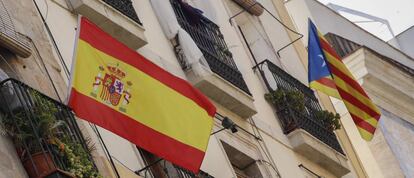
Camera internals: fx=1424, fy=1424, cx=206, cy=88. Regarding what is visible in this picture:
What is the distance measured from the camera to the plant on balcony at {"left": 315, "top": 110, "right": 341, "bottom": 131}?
2180 centimetres

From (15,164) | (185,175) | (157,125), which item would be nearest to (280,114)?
(185,175)

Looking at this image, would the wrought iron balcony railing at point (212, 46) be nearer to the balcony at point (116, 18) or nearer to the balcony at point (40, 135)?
the balcony at point (116, 18)

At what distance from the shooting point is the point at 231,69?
18.9 meters

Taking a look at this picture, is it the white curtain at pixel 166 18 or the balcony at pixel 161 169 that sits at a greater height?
the white curtain at pixel 166 18

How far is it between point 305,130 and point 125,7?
5009mm

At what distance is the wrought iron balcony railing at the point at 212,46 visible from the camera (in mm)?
18547

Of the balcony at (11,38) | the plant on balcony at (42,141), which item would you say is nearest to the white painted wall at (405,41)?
the balcony at (11,38)

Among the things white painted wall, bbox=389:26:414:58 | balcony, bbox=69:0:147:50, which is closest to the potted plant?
balcony, bbox=69:0:147:50

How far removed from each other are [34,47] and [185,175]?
2.67m

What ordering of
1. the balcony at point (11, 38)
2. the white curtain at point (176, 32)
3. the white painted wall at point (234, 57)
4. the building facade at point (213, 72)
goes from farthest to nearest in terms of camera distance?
the white curtain at point (176, 32), the white painted wall at point (234, 57), the building facade at point (213, 72), the balcony at point (11, 38)

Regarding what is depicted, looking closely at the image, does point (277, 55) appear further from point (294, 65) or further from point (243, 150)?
point (243, 150)

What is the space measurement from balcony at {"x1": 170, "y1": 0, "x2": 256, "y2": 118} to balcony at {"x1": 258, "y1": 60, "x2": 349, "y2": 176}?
1333 mm

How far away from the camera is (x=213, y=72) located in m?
18.0

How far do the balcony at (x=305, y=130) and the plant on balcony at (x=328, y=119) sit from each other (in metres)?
0.08
